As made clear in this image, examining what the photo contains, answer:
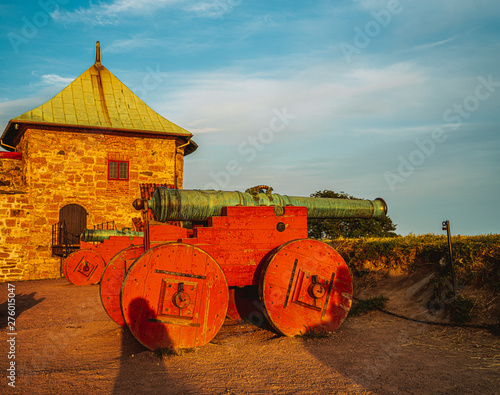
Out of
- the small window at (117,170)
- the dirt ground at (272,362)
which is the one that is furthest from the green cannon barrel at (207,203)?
the small window at (117,170)

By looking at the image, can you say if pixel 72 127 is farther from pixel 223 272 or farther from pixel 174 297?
pixel 174 297

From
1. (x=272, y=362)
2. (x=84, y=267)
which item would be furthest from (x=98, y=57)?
(x=272, y=362)

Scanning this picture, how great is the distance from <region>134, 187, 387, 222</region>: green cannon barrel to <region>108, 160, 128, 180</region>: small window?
42.6 ft

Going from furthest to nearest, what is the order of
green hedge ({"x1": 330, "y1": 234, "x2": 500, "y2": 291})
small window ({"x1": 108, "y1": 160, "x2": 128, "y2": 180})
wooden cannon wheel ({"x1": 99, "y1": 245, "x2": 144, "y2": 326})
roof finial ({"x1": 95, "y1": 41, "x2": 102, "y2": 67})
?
1. roof finial ({"x1": 95, "y1": 41, "x2": 102, "y2": 67})
2. small window ({"x1": 108, "y1": 160, "x2": 128, "y2": 180})
3. wooden cannon wheel ({"x1": 99, "y1": 245, "x2": 144, "y2": 326})
4. green hedge ({"x1": 330, "y1": 234, "x2": 500, "y2": 291})

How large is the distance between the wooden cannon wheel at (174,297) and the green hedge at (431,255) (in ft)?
10.8

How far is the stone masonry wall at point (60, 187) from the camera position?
1609cm

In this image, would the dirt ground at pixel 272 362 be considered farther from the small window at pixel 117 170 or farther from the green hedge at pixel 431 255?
the small window at pixel 117 170

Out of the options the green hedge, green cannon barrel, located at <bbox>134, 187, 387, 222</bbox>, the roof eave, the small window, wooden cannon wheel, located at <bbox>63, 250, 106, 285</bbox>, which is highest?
the roof eave

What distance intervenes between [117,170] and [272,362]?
15003 mm

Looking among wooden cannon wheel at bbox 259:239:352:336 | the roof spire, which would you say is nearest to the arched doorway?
the roof spire

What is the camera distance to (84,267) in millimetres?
12469

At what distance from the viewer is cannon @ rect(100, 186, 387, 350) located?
441cm

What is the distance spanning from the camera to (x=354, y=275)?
771cm

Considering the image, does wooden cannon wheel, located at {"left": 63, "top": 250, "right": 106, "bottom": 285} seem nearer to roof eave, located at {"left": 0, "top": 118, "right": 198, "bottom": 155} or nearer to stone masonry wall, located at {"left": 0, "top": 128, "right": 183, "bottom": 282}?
stone masonry wall, located at {"left": 0, "top": 128, "right": 183, "bottom": 282}
